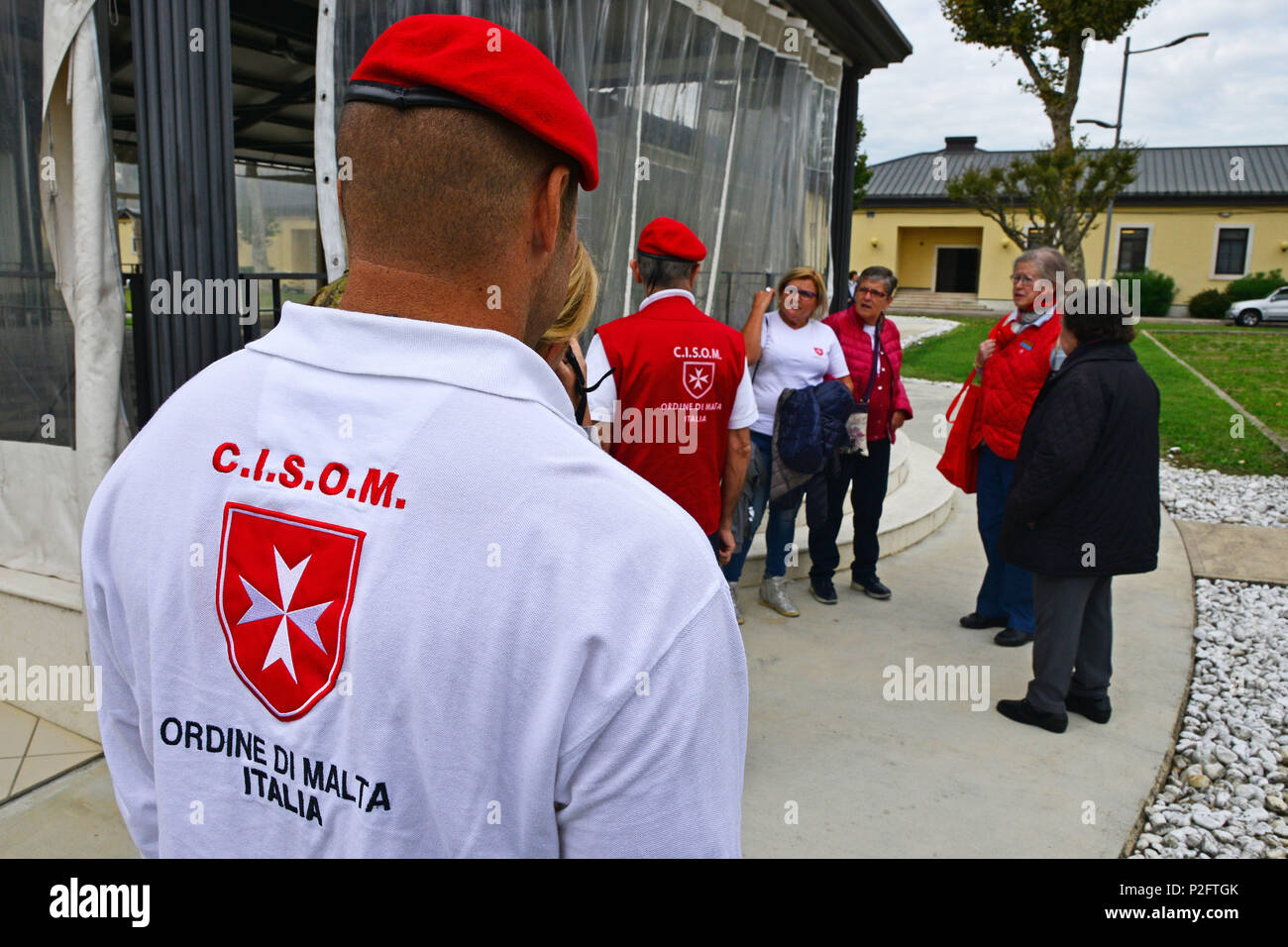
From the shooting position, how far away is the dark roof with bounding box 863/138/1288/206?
37.8 metres

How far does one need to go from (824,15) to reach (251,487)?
665 centimetres

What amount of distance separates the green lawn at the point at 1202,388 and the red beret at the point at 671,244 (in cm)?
837

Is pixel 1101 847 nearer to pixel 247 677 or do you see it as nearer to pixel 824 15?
pixel 247 677

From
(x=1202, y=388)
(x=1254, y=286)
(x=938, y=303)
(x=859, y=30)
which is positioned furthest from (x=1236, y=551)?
(x=938, y=303)

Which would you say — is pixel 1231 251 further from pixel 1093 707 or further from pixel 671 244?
pixel 671 244

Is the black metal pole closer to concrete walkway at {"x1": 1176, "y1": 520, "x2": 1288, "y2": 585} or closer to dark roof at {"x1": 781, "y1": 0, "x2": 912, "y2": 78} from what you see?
dark roof at {"x1": 781, "y1": 0, "x2": 912, "y2": 78}

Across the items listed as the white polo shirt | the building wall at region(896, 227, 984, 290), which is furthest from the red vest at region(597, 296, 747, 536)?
the building wall at region(896, 227, 984, 290)

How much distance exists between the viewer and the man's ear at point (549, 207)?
0.99m

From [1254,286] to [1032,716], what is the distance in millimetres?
36930

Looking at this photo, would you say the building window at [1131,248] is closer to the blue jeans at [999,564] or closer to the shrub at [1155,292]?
the shrub at [1155,292]

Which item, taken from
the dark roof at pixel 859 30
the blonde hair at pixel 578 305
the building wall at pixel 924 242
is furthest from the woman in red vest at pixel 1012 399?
the building wall at pixel 924 242

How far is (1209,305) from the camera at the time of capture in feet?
116

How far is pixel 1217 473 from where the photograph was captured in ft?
31.1
